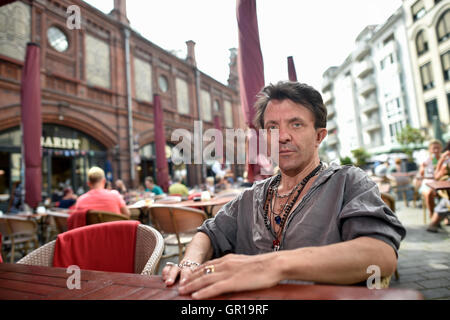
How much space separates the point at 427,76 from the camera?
16531 mm

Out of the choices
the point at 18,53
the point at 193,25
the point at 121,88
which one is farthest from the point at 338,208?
the point at 121,88

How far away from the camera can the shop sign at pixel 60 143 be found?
355 inches

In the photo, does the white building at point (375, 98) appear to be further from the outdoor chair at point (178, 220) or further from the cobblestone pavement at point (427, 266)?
the outdoor chair at point (178, 220)

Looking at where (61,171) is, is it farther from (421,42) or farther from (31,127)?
(421,42)

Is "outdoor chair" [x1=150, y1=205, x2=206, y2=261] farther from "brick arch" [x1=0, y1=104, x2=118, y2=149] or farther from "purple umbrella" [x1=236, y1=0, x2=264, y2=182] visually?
"brick arch" [x1=0, y1=104, x2=118, y2=149]

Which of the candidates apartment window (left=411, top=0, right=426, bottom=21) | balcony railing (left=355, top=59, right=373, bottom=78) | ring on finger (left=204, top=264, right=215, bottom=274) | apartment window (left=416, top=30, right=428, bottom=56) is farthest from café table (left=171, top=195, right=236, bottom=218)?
balcony railing (left=355, top=59, right=373, bottom=78)

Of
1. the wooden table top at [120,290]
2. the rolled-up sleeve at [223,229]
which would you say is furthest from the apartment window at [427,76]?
the wooden table top at [120,290]

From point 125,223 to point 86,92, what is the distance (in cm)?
1046

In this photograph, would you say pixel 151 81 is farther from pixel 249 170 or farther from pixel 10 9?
pixel 249 170

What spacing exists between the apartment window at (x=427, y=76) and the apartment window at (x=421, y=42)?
4.21 feet

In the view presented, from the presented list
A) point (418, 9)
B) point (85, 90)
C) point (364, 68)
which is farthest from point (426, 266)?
point (364, 68)

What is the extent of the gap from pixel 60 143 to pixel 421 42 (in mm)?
19407

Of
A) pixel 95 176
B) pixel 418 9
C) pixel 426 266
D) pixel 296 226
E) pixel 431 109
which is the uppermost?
pixel 418 9

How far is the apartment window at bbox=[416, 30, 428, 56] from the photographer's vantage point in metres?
13.8
